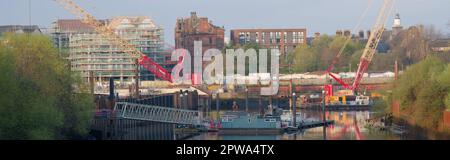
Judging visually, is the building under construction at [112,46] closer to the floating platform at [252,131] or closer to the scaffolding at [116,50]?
the scaffolding at [116,50]

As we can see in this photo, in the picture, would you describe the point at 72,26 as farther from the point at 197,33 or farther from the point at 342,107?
the point at 342,107

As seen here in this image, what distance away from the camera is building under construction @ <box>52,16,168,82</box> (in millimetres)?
61688

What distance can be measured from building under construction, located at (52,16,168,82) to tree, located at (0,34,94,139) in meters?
34.0

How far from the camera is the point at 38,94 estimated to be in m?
22.3

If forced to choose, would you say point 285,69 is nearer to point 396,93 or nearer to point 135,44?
point 135,44

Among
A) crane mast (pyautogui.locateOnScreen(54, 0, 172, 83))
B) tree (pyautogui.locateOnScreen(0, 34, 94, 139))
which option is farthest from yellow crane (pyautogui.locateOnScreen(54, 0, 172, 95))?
tree (pyautogui.locateOnScreen(0, 34, 94, 139))

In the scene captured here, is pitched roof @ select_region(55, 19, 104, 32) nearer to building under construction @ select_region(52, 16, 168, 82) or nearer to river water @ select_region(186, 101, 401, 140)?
building under construction @ select_region(52, 16, 168, 82)

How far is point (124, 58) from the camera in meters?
61.6

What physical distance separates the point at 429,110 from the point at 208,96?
882 inches

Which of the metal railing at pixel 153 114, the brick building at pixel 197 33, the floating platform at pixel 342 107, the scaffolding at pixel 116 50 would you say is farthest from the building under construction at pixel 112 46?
the metal railing at pixel 153 114

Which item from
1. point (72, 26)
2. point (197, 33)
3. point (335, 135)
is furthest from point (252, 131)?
point (72, 26)

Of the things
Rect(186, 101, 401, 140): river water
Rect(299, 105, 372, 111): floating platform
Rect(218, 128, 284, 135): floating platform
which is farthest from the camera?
Rect(299, 105, 372, 111): floating platform

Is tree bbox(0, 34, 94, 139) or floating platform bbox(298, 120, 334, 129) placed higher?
tree bbox(0, 34, 94, 139)
